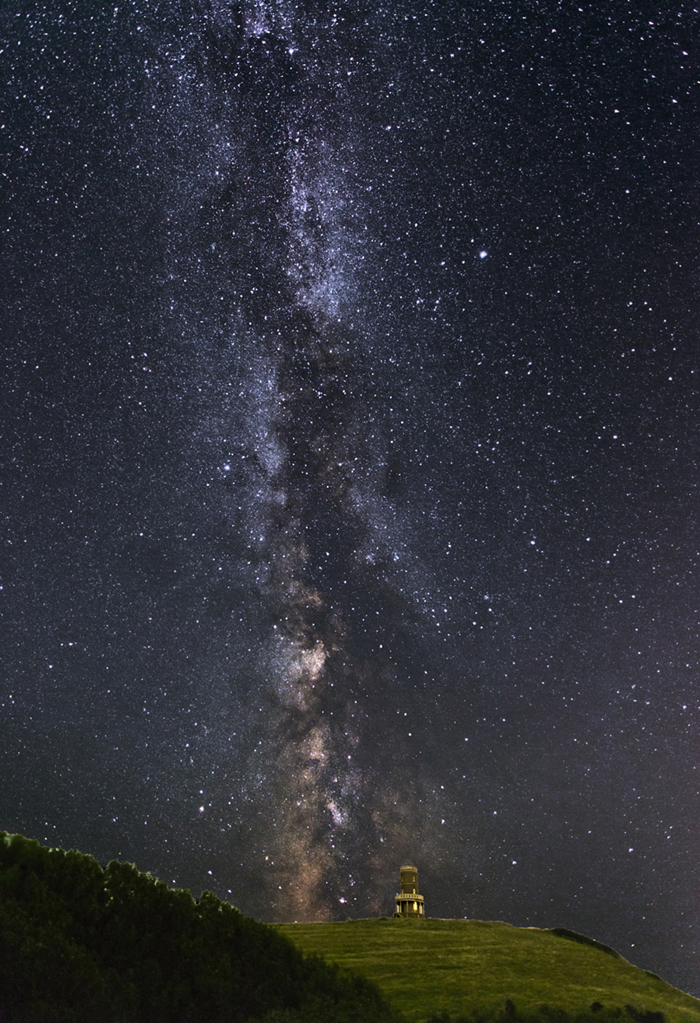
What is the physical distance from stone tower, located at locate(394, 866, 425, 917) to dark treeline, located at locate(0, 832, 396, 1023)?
3609 centimetres

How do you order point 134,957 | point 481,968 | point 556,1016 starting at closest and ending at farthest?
point 134,957
point 556,1016
point 481,968

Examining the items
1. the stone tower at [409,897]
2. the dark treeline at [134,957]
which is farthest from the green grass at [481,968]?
the dark treeline at [134,957]

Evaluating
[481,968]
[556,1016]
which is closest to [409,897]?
[481,968]

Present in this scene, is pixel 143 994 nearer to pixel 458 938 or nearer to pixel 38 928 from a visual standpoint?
pixel 38 928

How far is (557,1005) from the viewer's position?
36031 millimetres

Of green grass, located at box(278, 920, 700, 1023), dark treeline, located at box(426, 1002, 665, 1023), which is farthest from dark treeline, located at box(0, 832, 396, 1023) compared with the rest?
green grass, located at box(278, 920, 700, 1023)

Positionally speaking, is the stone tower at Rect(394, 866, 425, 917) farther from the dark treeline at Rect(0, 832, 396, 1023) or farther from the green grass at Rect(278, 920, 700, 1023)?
the dark treeline at Rect(0, 832, 396, 1023)

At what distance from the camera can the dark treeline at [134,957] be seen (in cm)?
1953

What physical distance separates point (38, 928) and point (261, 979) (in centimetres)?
743

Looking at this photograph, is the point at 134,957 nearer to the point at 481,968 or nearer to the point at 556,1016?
the point at 556,1016

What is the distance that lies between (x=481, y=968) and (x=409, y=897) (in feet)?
65.4

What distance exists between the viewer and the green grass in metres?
36.4

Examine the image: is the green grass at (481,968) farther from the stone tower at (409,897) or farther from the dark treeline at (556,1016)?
the stone tower at (409,897)

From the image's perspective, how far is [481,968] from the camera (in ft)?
137
